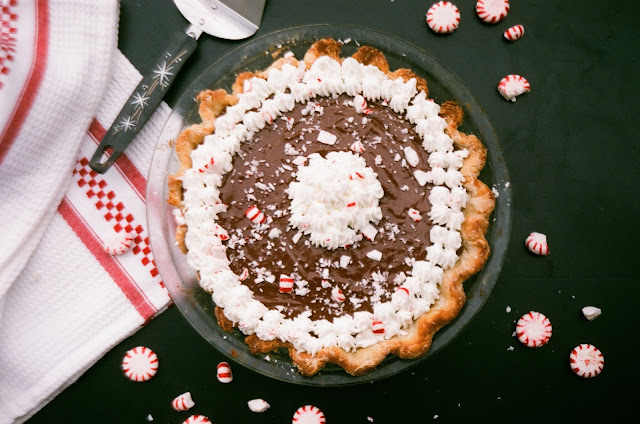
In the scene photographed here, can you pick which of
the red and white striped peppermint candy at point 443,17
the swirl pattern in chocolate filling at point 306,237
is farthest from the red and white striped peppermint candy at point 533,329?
the red and white striped peppermint candy at point 443,17

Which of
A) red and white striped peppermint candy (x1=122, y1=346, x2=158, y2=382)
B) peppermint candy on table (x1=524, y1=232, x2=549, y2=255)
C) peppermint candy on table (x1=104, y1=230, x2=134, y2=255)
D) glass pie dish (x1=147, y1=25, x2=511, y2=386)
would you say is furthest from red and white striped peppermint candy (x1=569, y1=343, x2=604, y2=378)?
peppermint candy on table (x1=104, y1=230, x2=134, y2=255)

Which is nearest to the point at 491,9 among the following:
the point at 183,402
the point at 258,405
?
the point at 258,405

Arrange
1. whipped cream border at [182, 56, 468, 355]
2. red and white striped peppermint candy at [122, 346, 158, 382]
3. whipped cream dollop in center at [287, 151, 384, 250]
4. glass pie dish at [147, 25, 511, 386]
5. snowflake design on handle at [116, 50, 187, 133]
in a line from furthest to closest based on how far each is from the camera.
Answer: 1. red and white striped peppermint candy at [122, 346, 158, 382]
2. snowflake design on handle at [116, 50, 187, 133]
3. glass pie dish at [147, 25, 511, 386]
4. whipped cream border at [182, 56, 468, 355]
5. whipped cream dollop in center at [287, 151, 384, 250]

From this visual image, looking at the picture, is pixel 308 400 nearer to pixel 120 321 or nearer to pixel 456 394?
pixel 456 394

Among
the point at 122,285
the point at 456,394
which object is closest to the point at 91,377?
the point at 122,285

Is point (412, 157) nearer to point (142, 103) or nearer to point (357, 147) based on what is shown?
point (357, 147)

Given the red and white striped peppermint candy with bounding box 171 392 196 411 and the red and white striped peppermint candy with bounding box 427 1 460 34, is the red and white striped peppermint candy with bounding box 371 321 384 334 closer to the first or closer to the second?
the red and white striped peppermint candy with bounding box 171 392 196 411

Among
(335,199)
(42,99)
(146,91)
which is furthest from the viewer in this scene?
(146,91)
